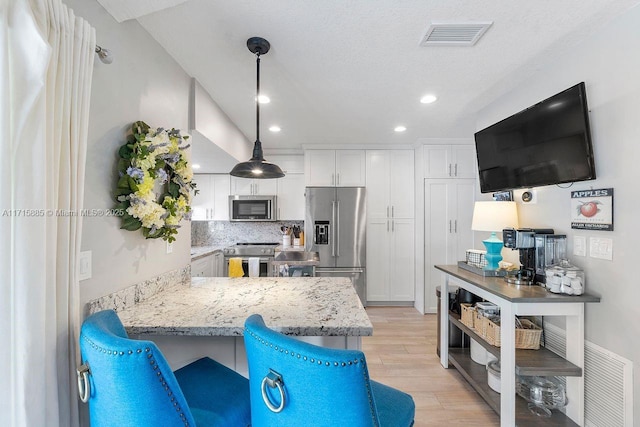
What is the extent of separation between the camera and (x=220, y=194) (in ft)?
15.7

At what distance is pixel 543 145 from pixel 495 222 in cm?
66

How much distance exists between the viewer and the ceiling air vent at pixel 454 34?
164 cm

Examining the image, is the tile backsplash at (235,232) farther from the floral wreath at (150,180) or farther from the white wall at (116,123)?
the floral wreath at (150,180)

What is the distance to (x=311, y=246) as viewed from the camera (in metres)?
4.26

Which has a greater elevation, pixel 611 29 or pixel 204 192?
pixel 611 29

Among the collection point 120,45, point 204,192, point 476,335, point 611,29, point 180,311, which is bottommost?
point 476,335

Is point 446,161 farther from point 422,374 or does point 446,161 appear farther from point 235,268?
point 235,268

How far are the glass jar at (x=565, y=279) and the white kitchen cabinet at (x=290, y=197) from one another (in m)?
3.40

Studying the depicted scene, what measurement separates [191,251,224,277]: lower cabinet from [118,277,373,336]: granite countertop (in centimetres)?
188

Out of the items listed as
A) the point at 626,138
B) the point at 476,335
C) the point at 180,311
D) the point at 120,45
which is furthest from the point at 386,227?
the point at 120,45

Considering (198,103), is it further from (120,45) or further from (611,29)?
(611,29)

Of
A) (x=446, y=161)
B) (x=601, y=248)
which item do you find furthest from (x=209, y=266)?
(x=601, y=248)

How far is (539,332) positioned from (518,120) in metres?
1.49

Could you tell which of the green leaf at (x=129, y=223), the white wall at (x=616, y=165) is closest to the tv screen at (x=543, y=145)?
the white wall at (x=616, y=165)
